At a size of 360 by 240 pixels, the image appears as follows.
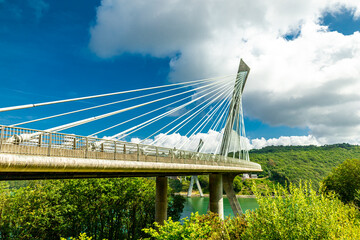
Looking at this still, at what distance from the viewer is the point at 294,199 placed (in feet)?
31.4

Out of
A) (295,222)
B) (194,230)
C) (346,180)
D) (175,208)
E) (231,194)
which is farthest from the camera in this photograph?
(231,194)

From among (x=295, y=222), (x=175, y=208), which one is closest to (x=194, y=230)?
(x=295, y=222)

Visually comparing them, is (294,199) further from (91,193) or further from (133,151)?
(91,193)

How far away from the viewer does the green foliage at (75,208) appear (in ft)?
59.1

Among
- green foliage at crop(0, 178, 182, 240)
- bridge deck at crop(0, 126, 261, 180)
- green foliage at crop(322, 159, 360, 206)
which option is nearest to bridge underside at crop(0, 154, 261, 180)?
bridge deck at crop(0, 126, 261, 180)

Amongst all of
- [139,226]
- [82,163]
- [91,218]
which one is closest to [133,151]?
[82,163]

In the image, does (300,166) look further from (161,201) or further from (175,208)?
(161,201)

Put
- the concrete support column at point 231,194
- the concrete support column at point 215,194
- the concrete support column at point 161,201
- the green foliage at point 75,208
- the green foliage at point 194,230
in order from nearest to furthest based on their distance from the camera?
the green foliage at point 194,230, the green foliage at point 75,208, the concrete support column at point 161,201, the concrete support column at point 215,194, the concrete support column at point 231,194

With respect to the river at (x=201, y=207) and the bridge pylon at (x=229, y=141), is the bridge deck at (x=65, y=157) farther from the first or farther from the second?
the river at (x=201, y=207)

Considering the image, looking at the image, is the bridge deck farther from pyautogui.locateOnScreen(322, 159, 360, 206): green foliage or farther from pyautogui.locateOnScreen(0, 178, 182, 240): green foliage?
pyautogui.locateOnScreen(322, 159, 360, 206): green foliage

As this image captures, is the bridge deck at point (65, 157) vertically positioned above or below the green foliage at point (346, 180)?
above

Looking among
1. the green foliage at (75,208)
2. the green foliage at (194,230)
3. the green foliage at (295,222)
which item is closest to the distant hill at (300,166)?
the green foliage at (75,208)

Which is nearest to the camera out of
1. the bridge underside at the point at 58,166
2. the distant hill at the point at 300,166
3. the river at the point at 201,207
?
the bridge underside at the point at 58,166

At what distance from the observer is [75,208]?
20.5m
